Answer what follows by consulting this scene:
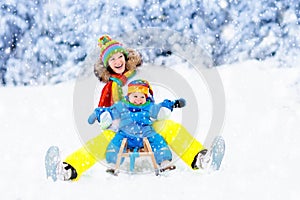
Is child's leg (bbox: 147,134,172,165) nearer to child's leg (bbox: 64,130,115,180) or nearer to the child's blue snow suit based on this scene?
the child's blue snow suit

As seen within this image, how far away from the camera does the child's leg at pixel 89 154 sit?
148 inches

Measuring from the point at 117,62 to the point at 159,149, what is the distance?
0.81 meters

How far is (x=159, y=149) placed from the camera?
12.5 ft

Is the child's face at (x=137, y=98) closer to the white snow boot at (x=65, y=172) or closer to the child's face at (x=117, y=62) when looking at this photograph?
the child's face at (x=117, y=62)

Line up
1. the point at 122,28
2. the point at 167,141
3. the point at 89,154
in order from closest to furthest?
1. the point at 89,154
2. the point at 167,141
3. the point at 122,28

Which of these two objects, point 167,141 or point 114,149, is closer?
point 114,149

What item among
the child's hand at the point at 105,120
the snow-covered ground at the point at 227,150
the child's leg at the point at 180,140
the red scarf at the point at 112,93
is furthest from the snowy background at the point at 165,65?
the red scarf at the point at 112,93

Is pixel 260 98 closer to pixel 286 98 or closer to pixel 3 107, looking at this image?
pixel 286 98

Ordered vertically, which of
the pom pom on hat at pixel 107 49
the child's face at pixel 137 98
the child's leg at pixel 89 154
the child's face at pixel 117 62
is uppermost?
the pom pom on hat at pixel 107 49

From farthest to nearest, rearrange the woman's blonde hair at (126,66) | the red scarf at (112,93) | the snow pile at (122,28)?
the snow pile at (122,28), the woman's blonde hair at (126,66), the red scarf at (112,93)

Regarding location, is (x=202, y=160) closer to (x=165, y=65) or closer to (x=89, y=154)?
(x=89, y=154)

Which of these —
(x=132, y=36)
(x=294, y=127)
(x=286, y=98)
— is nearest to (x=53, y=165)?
(x=294, y=127)

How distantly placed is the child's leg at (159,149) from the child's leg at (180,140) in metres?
0.08

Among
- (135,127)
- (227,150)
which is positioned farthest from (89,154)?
(227,150)
